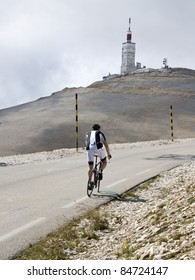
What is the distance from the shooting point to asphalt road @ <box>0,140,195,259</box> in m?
7.45

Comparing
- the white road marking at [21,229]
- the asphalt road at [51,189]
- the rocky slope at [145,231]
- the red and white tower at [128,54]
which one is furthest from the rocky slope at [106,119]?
the red and white tower at [128,54]

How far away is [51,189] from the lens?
11344mm

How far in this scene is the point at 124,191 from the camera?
432 inches

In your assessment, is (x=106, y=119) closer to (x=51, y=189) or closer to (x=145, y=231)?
(x=51, y=189)

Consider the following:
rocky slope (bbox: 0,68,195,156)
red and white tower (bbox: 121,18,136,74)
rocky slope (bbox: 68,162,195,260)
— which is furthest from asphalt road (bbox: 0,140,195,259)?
red and white tower (bbox: 121,18,136,74)

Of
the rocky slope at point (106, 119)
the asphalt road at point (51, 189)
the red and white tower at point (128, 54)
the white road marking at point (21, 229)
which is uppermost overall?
the red and white tower at point (128, 54)

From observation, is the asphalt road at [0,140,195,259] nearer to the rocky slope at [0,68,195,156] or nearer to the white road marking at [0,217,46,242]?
the white road marking at [0,217,46,242]

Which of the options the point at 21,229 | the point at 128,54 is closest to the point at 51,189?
the point at 21,229

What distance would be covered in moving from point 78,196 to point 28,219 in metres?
2.43

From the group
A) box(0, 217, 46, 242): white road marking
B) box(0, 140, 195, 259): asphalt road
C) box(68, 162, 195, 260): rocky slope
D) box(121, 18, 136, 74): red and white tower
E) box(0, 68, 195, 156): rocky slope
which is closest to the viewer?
box(68, 162, 195, 260): rocky slope

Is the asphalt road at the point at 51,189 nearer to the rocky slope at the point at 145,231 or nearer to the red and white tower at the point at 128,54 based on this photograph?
the rocky slope at the point at 145,231

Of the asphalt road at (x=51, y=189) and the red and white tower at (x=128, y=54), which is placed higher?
the red and white tower at (x=128, y=54)

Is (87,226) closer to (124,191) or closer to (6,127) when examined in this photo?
(124,191)

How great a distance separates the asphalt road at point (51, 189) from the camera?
7445 millimetres
